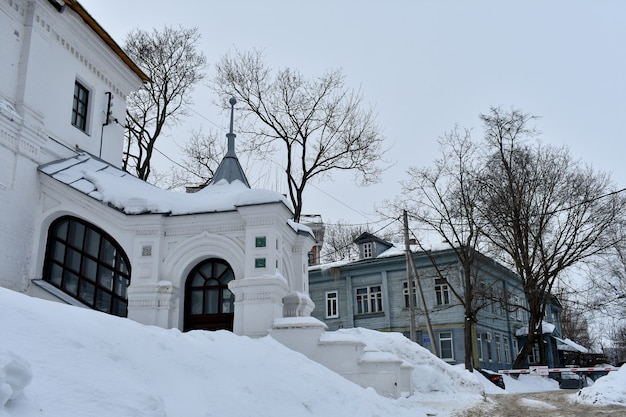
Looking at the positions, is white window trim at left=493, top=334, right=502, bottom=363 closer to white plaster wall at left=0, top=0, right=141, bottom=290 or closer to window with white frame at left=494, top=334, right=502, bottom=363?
window with white frame at left=494, top=334, right=502, bottom=363

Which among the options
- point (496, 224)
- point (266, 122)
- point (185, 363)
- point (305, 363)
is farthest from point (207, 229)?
point (496, 224)

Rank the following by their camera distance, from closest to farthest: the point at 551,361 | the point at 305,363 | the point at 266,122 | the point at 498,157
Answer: the point at 305,363
the point at 266,122
the point at 498,157
the point at 551,361

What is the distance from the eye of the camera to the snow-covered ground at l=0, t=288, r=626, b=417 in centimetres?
368

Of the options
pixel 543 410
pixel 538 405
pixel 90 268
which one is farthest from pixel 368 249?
pixel 543 410

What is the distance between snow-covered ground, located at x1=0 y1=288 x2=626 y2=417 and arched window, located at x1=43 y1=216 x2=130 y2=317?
413 cm

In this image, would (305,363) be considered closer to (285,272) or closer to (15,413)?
(285,272)

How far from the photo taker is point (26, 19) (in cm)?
1212

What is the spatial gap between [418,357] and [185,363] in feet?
30.6

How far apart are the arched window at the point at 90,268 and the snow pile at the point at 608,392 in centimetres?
895

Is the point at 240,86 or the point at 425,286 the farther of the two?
the point at 425,286

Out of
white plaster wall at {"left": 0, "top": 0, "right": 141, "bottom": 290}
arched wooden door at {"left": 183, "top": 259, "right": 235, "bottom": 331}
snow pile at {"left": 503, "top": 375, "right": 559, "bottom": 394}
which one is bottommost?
snow pile at {"left": 503, "top": 375, "right": 559, "bottom": 394}

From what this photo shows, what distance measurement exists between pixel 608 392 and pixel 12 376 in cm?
978

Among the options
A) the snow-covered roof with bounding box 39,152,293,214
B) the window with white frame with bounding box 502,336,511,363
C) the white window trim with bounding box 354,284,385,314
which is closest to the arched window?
the snow-covered roof with bounding box 39,152,293,214

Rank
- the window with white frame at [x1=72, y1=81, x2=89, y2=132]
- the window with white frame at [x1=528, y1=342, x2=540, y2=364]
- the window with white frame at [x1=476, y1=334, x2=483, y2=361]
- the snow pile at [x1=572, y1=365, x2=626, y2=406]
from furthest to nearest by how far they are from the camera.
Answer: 1. the window with white frame at [x1=528, y1=342, x2=540, y2=364]
2. the window with white frame at [x1=476, y1=334, x2=483, y2=361]
3. the window with white frame at [x1=72, y1=81, x2=89, y2=132]
4. the snow pile at [x1=572, y1=365, x2=626, y2=406]
